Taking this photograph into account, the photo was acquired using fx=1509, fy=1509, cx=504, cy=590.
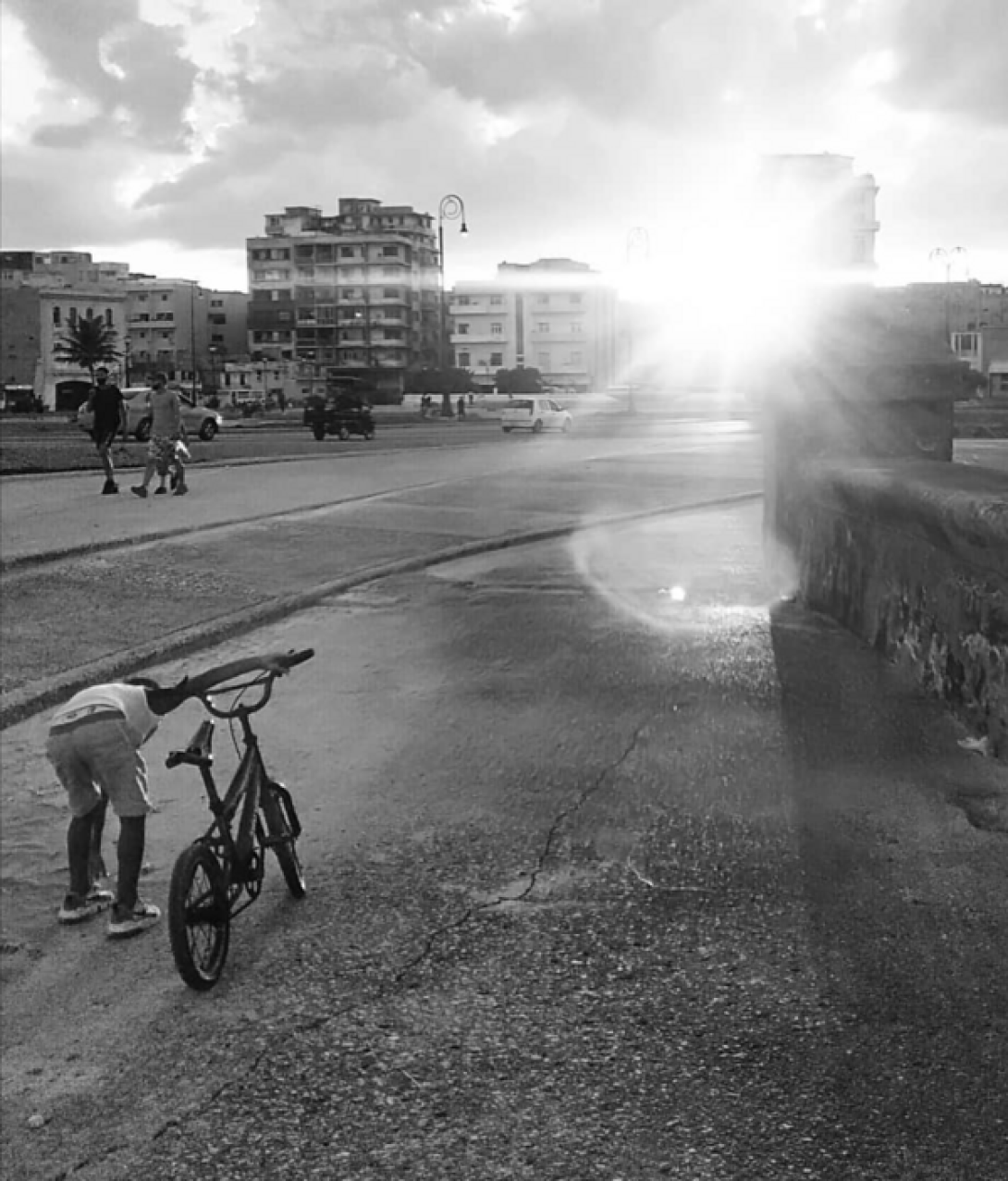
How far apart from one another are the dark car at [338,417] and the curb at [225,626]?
27689mm

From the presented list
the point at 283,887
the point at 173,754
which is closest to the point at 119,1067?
the point at 173,754

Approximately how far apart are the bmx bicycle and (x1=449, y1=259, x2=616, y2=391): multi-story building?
114548mm

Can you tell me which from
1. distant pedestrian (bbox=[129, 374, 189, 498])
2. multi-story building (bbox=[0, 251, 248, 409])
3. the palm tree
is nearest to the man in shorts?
distant pedestrian (bbox=[129, 374, 189, 498])

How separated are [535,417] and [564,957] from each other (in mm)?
45706

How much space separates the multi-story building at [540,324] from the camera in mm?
121750

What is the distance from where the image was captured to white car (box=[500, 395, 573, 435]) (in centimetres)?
4925

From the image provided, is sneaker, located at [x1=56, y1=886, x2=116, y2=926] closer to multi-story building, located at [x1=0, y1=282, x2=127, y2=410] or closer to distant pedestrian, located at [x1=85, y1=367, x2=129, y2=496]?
distant pedestrian, located at [x1=85, y1=367, x2=129, y2=496]

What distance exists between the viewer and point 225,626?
9.47 meters

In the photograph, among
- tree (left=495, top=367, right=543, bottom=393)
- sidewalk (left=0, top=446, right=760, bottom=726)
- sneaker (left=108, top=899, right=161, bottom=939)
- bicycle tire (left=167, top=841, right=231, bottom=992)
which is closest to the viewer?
bicycle tire (left=167, top=841, right=231, bottom=992)

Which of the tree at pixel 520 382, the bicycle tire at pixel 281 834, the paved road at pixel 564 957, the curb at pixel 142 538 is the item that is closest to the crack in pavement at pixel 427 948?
the paved road at pixel 564 957

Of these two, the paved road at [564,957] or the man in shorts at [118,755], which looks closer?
the paved road at [564,957]

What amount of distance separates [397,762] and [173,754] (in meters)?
2.21

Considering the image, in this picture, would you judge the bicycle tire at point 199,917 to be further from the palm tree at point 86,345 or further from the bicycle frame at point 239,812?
the palm tree at point 86,345

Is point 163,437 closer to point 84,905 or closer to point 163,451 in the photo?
point 163,451
